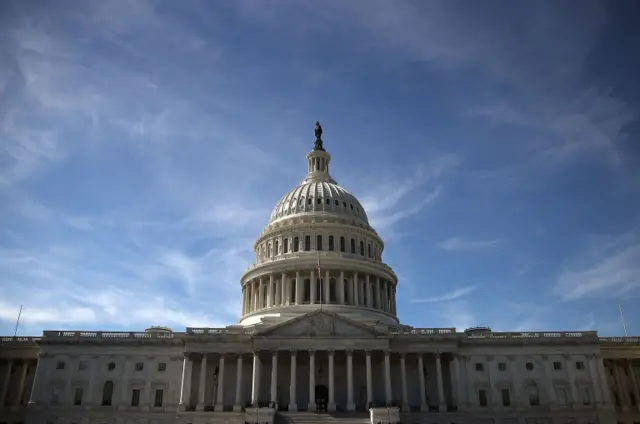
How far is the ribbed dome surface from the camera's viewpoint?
94000 mm

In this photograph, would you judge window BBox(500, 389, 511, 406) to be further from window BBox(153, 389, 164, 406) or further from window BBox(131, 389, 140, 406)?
window BBox(131, 389, 140, 406)

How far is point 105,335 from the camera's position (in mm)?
71938

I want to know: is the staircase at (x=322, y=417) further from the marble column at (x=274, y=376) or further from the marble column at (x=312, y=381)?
the marble column at (x=274, y=376)

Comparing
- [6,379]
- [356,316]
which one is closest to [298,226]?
[356,316]

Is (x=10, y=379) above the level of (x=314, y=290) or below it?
below

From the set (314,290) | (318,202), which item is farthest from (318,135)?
(314,290)

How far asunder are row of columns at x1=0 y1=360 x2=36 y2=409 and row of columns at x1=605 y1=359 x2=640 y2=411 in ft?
260

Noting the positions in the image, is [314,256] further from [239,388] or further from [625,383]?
[625,383]

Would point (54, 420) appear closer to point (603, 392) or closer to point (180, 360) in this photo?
point (180, 360)

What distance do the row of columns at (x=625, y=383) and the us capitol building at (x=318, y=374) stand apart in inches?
5.4

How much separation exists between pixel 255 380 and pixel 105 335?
21896mm

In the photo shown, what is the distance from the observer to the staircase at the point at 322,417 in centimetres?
5825

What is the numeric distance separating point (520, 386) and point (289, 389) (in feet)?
96.2

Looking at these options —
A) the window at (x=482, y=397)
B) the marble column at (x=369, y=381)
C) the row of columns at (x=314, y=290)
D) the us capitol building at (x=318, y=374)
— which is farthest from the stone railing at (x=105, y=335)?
the window at (x=482, y=397)
